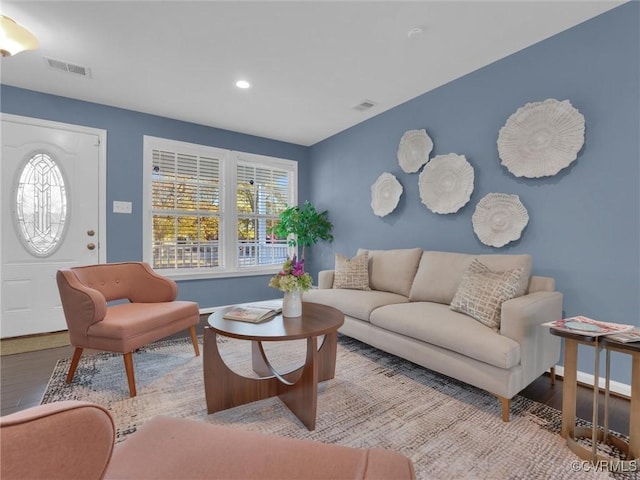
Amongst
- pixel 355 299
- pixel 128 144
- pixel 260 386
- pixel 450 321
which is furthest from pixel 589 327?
pixel 128 144

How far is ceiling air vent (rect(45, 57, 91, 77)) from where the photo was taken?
2.69 meters

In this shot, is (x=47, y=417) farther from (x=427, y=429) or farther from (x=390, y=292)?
(x=390, y=292)

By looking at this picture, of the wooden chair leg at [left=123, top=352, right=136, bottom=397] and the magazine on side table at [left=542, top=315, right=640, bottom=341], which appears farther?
the wooden chair leg at [left=123, top=352, right=136, bottom=397]

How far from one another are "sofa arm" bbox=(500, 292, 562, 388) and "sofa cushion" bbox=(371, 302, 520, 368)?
66 mm

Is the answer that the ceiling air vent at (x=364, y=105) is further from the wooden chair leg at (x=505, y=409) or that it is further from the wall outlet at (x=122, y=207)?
the wooden chair leg at (x=505, y=409)

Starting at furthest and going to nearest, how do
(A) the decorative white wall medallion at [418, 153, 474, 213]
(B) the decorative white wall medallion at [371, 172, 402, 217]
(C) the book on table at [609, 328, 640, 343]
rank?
(B) the decorative white wall medallion at [371, 172, 402, 217] → (A) the decorative white wall medallion at [418, 153, 474, 213] → (C) the book on table at [609, 328, 640, 343]

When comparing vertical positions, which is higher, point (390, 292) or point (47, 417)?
point (47, 417)

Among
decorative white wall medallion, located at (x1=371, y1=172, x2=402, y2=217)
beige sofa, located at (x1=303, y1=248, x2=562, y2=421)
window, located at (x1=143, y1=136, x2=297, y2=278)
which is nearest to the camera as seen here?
beige sofa, located at (x1=303, y1=248, x2=562, y2=421)

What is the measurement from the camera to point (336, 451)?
823 mm

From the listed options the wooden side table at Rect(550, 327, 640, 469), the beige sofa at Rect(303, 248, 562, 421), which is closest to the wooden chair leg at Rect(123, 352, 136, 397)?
the beige sofa at Rect(303, 248, 562, 421)

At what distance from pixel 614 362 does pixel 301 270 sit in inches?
85.6

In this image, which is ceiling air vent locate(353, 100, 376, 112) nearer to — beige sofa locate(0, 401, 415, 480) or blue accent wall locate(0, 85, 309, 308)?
blue accent wall locate(0, 85, 309, 308)

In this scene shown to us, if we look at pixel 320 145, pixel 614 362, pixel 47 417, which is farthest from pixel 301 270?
pixel 320 145

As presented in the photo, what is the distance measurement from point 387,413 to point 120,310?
6.80 ft
